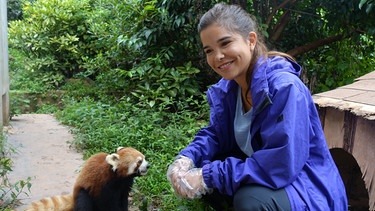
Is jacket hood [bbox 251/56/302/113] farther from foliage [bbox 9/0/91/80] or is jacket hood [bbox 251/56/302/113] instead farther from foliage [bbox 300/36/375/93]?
foliage [bbox 9/0/91/80]

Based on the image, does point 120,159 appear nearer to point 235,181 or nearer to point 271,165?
point 235,181

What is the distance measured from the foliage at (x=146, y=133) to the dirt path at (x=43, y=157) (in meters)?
0.20

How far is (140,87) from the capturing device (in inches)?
217

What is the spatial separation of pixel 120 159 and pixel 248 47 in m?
1.26

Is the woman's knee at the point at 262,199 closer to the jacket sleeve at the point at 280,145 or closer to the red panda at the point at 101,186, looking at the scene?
the jacket sleeve at the point at 280,145

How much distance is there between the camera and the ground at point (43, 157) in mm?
3305

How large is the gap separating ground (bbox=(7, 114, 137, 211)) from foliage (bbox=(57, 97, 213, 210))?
20cm

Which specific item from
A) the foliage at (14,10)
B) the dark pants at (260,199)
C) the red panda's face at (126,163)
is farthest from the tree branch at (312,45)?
the foliage at (14,10)

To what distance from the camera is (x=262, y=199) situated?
1.76 metres

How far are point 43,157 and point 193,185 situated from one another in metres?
2.61

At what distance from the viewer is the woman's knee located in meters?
1.75

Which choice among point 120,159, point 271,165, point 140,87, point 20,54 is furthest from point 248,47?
point 20,54

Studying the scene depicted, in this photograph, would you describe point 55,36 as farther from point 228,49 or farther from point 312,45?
point 228,49

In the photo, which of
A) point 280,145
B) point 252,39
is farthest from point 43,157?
point 280,145
